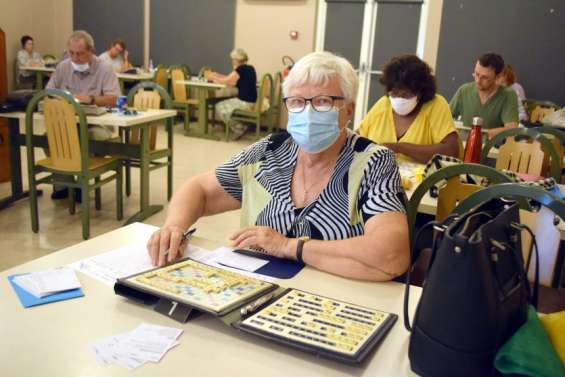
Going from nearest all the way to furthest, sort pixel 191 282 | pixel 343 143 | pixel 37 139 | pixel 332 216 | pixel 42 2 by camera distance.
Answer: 1. pixel 191 282
2. pixel 332 216
3. pixel 343 143
4. pixel 37 139
5. pixel 42 2

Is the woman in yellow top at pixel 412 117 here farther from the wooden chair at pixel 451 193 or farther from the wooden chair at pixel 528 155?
the wooden chair at pixel 451 193

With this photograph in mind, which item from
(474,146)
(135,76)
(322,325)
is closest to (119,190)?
(474,146)

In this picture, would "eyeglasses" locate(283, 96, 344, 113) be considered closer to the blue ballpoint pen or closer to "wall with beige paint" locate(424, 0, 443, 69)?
the blue ballpoint pen

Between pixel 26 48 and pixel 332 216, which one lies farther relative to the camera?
pixel 26 48

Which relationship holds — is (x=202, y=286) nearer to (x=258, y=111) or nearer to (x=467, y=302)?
(x=467, y=302)

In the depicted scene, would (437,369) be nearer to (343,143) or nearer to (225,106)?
(343,143)

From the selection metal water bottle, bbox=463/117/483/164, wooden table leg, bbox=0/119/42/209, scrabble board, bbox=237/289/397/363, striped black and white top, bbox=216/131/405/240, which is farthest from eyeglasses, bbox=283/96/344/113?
wooden table leg, bbox=0/119/42/209

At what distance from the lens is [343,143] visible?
1.63 meters

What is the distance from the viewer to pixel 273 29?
8.23 m

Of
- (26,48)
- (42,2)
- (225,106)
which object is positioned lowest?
(225,106)

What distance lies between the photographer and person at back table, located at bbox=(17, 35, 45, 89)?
8609 millimetres

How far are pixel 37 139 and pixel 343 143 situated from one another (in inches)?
112

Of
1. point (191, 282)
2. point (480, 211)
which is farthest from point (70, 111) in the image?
point (480, 211)

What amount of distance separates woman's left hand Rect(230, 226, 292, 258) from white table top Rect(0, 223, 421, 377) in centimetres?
23
